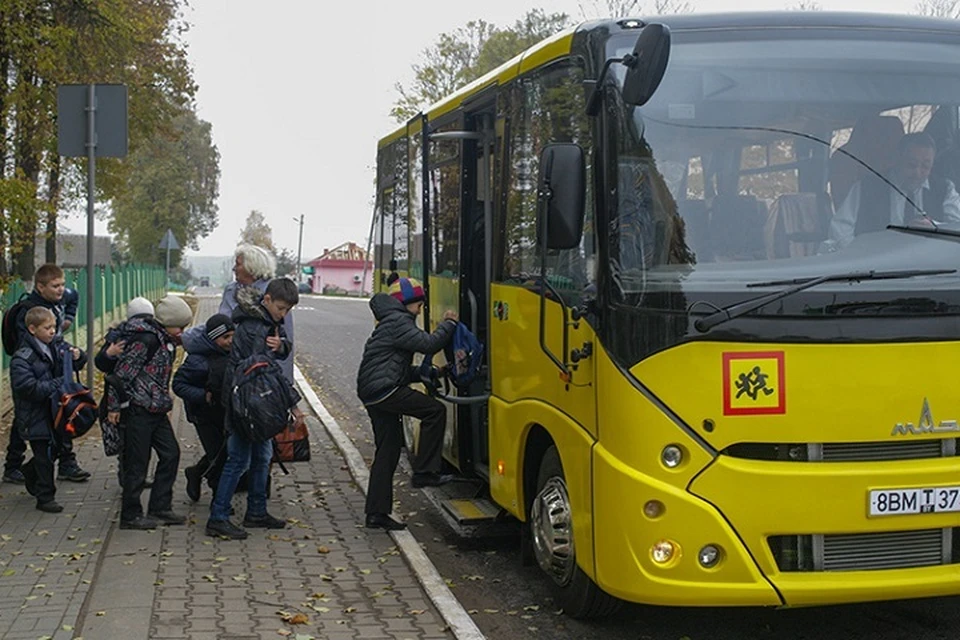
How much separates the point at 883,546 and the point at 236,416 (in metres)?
4.21

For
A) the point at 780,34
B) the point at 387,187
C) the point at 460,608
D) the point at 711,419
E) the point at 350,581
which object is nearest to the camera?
the point at 711,419

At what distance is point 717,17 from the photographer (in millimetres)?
6410

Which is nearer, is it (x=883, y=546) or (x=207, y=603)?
(x=883, y=546)

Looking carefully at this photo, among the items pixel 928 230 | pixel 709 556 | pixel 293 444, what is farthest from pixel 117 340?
pixel 928 230

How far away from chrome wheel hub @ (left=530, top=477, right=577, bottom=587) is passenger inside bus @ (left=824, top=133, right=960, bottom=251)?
1.85 m

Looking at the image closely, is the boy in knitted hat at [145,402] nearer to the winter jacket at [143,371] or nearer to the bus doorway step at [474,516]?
the winter jacket at [143,371]

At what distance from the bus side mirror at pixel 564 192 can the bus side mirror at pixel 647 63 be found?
0.38m

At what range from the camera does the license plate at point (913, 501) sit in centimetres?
569

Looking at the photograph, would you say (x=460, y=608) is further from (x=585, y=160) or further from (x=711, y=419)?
(x=585, y=160)

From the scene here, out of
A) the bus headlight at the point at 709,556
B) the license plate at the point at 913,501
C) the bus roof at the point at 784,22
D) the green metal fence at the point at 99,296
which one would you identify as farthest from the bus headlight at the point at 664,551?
the green metal fence at the point at 99,296

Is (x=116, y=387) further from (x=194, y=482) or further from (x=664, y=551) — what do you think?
(x=664, y=551)

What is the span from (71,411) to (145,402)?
91 centimetres

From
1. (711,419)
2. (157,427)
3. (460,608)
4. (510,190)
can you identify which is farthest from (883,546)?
(157,427)

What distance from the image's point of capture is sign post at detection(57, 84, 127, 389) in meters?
11.0
